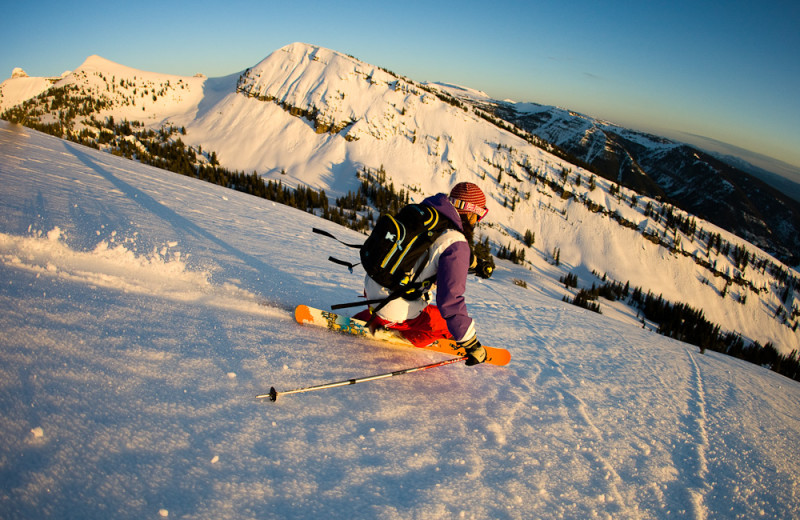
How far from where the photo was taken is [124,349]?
2895 mm

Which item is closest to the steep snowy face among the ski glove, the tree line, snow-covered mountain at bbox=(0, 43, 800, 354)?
snow-covered mountain at bbox=(0, 43, 800, 354)

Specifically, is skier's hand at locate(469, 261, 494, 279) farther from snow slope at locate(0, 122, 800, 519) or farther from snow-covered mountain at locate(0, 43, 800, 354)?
snow-covered mountain at locate(0, 43, 800, 354)

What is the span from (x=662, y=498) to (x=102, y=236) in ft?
23.9

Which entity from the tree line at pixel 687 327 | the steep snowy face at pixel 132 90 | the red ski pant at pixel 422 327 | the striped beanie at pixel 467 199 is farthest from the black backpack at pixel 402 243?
the steep snowy face at pixel 132 90

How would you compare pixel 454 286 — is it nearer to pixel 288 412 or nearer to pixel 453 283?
pixel 453 283

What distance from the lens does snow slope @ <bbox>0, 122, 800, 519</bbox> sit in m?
2.02

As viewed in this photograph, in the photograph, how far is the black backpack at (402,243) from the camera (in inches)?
131

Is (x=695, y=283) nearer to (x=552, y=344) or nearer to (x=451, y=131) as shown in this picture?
(x=451, y=131)

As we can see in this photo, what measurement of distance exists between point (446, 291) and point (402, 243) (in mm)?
652

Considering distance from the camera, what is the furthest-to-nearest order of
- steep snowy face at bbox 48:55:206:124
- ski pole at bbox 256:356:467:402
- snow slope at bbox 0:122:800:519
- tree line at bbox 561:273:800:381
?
steep snowy face at bbox 48:55:206:124 → tree line at bbox 561:273:800:381 → ski pole at bbox 256:356:467:402 → snow slope at bbox 0:122:800:519

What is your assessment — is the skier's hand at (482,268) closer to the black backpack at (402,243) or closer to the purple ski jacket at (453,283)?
the purple ski jacket at (453,283)

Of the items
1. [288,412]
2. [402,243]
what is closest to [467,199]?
[402,243]

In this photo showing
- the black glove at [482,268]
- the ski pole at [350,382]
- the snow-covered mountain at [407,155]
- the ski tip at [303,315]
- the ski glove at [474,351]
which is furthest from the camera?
the snow-covered mountain at [407,155]

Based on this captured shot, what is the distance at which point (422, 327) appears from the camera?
408 centimetres
